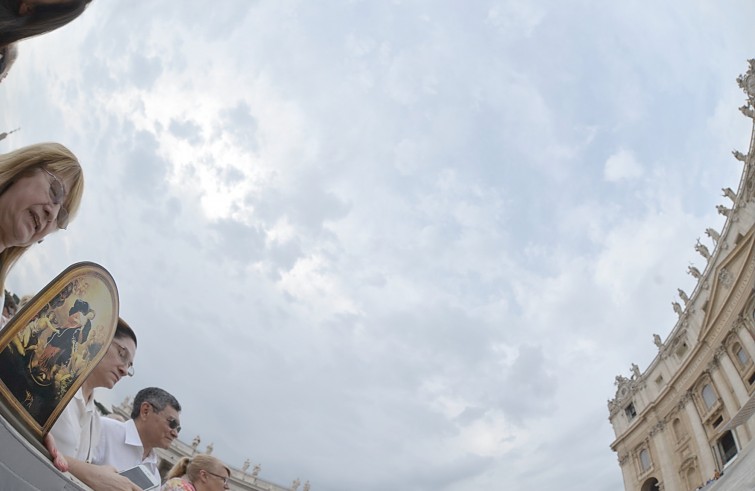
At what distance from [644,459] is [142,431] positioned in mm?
52263

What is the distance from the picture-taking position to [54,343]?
2.80 meters

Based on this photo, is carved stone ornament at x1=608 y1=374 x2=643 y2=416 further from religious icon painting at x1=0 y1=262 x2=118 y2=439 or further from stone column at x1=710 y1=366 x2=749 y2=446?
religious icon painting at x1=0 y1=262 x2=118 y2=439

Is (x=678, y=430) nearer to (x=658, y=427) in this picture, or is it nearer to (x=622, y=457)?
(x=658, y=427)

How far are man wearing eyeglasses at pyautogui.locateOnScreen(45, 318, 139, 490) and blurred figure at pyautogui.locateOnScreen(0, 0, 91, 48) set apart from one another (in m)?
2.48

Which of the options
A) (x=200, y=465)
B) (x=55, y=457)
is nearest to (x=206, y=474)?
(x=200, y=465)

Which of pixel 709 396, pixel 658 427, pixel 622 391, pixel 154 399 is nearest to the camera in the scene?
pixel 154 399

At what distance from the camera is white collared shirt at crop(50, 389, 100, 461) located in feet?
10.5

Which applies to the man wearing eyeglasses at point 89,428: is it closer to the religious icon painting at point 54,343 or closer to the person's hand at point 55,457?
the person's hand at point 55,457

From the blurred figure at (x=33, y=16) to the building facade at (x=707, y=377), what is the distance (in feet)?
119

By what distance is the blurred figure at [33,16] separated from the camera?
280cm

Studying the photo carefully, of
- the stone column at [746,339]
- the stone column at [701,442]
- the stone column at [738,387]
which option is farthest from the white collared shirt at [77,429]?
the stone column at [701,442]

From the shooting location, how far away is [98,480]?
293 cm

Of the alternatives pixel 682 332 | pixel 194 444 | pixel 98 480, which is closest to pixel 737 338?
pixel 682 332

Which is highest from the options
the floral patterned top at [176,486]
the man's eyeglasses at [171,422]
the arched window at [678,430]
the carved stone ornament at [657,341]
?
the carved stone ornament at [657,341]
